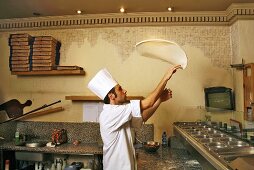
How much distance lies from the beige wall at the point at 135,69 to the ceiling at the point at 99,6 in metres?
0.29

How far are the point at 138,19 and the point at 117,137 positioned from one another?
6.49 ft

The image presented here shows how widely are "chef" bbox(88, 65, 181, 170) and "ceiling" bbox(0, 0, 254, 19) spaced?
1.37 metres

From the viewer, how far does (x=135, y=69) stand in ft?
11.0

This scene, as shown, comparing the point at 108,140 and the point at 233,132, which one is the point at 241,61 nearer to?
the point at 233,132

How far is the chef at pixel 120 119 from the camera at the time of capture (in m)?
1.85

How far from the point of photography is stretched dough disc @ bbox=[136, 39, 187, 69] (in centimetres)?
179

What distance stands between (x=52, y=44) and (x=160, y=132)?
201 cm

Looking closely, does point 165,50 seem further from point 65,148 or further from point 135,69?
point 65,148

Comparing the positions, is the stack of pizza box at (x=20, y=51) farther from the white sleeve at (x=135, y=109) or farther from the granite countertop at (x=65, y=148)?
the white sleeve at (x=135, y=109)

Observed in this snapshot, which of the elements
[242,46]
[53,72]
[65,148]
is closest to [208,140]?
[242,46]


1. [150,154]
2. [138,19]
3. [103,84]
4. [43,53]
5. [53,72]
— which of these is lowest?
[150,154]

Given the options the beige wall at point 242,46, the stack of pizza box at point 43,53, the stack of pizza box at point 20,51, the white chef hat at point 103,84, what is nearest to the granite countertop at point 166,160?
the white chef hat at point 103,84

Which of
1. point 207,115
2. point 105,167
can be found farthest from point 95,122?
point 207,115

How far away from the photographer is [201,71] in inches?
128
